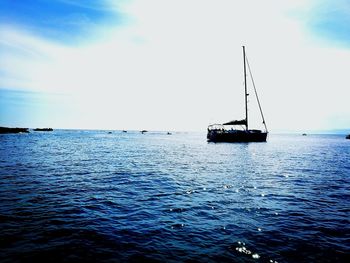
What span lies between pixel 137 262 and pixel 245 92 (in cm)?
6331

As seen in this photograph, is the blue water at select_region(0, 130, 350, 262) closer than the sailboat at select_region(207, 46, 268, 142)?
Yes

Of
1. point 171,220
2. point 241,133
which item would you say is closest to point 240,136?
point 241,133

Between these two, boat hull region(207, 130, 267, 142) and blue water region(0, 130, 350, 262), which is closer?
blue water region(0, 130, 350, 262)

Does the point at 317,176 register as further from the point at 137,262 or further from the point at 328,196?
the point at 137,262

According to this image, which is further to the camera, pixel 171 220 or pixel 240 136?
pixel 240 136

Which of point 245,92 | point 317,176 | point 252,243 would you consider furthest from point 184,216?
point 245,92

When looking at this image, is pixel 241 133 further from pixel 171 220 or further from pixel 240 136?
pixel 171 220

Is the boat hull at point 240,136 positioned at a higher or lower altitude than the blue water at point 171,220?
higher

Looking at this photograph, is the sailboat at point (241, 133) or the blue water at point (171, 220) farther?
the sailboat at point (241, 133)

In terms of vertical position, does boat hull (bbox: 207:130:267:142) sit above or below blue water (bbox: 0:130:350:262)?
above

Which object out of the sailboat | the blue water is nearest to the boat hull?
the sailboat

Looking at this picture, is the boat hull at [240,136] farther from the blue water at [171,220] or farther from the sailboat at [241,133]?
the blue water at [171,220]

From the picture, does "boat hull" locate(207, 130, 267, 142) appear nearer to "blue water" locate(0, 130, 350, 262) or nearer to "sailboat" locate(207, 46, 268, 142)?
"sailboat" locate(207, 46, 268, 142)

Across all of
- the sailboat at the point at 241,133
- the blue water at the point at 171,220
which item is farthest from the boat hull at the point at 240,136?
the blue water at the point at 171,220
